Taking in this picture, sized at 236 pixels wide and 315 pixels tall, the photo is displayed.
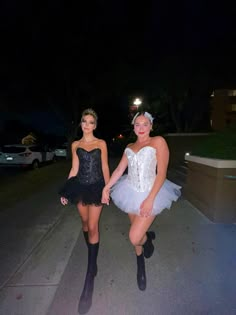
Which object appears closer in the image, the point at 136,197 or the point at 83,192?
the point at 136,197

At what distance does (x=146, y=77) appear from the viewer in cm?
1752

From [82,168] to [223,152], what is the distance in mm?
3513

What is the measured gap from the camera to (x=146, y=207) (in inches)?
119

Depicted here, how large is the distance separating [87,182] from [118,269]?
1.30m

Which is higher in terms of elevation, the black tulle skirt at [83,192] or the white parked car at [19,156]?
the black tulle skirt at [83,192]

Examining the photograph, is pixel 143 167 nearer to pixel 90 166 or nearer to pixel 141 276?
pixel 90 166

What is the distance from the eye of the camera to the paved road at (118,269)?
297cm

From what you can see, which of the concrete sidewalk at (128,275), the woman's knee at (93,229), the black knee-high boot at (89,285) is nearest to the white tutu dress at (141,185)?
the woman's knee at (93,229)

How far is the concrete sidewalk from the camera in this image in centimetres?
295

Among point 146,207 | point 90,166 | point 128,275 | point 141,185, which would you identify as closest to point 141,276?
point 128,275

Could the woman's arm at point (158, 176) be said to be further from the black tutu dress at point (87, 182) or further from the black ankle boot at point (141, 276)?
the black ankle boot at point (141, 276)

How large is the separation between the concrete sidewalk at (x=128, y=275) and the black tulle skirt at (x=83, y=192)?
1.03m

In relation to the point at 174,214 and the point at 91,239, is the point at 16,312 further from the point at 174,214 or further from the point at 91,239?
the point at 174,214

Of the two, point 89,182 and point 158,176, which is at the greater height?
point 158,176
